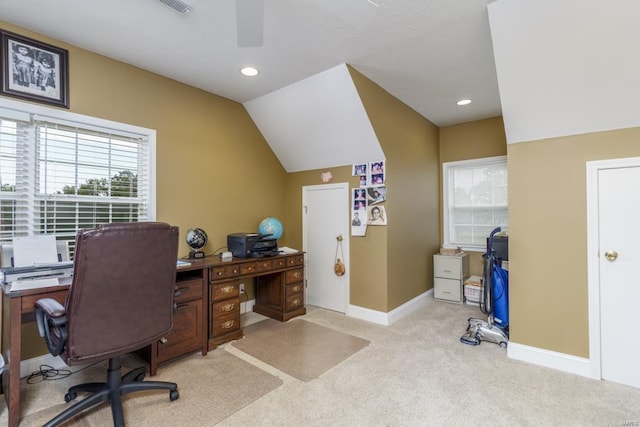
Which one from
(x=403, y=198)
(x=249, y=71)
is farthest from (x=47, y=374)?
(x=403, y=198)

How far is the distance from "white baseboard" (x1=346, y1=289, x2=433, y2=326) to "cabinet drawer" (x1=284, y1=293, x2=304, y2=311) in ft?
2.02

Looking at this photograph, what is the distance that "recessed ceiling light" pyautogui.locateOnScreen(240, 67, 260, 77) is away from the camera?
2.91 metres

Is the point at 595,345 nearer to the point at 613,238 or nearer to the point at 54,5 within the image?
the point at 613,238

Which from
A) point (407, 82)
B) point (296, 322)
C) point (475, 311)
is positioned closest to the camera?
point (407, 82)

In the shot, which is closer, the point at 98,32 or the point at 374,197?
the point at 98,32

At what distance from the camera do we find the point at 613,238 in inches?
89.7

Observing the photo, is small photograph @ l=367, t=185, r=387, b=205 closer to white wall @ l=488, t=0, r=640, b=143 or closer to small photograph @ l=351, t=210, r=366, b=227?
small photograph @ l=351, t=210, r=366, b=227

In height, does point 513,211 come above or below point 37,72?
below

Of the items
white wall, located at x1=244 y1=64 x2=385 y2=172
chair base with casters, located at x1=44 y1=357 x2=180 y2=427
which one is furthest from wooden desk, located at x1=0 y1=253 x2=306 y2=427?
white wall, located at x1=244 y1=64 x2=385 y2=172

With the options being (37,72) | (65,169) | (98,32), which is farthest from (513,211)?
(37,72)

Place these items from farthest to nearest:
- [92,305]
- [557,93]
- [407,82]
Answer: [407,82] < [557,93] < [92,305]

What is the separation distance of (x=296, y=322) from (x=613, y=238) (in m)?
2.98

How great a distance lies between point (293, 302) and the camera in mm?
3650

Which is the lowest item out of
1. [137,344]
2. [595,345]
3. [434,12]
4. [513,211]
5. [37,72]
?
[595,345]
